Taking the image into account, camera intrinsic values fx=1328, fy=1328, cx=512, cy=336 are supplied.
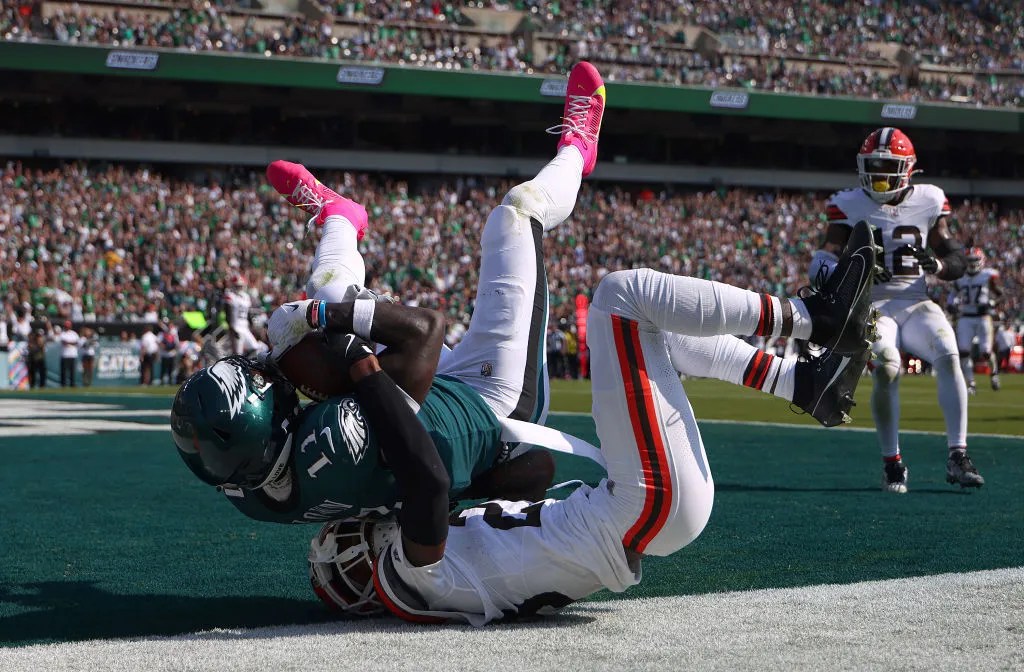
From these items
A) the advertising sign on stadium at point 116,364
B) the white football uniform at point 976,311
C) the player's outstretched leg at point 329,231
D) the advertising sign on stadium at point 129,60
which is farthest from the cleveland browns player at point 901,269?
the advertising sign on stadium at point 129,60

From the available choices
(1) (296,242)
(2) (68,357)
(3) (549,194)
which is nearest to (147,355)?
(2) (68,357)

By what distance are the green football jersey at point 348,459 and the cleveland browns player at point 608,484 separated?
76mm

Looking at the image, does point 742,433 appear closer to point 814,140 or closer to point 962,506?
point 962,506

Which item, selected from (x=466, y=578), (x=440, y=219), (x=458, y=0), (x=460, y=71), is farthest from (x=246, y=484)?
(x=458, y=0)

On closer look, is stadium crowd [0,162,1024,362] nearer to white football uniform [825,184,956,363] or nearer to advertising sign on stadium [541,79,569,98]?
advertising sign on stadium [541,79,569,98]

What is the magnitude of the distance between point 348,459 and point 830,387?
1.40 m

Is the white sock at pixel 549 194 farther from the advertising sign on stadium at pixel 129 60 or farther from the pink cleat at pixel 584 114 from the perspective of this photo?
the advertising sign on stadium at pixel 129 60

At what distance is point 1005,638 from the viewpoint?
9.47ft

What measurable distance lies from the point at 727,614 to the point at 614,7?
1385 inches

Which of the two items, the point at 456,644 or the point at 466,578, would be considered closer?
the point at 456,644

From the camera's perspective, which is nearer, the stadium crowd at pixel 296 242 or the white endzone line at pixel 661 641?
the white endzone line at pixel 661 641

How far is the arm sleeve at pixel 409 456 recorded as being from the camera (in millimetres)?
3119

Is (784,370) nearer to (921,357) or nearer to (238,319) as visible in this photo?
(921,357)

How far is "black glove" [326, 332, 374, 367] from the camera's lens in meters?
3.21
